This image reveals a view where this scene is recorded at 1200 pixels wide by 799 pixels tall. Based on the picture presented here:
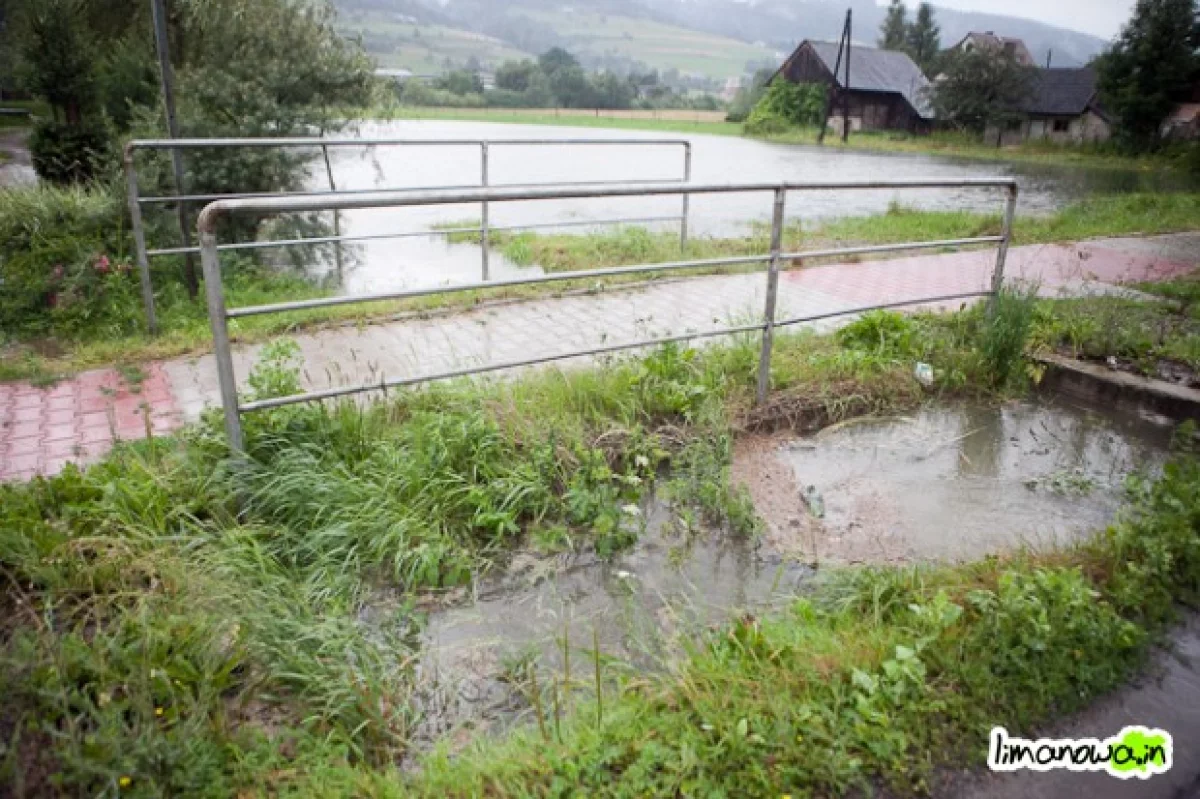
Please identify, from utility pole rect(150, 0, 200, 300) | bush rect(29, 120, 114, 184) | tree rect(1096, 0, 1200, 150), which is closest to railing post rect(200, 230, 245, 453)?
utility pole rect(150, 0, 200, 300)

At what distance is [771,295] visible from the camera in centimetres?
427

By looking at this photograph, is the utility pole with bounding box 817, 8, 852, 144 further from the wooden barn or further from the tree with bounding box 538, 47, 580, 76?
the tree with bounding box 538, 47, 580, 76

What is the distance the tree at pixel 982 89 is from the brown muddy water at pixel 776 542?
136ft

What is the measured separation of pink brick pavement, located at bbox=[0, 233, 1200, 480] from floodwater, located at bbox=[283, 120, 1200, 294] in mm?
1039

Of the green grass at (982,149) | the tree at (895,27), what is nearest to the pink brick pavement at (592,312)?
the green grass at (982,149)

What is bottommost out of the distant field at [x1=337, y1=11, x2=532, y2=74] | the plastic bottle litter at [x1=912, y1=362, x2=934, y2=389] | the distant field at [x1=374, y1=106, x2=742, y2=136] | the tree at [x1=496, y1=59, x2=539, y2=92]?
the plastic bottle litter at [x1=912, y1=362, x2=934, y2=389]

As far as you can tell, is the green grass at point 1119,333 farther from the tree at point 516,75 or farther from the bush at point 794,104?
the tree at point 516,75

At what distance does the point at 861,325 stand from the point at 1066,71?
5721 centimetres

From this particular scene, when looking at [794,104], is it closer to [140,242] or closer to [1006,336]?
[1006,336]

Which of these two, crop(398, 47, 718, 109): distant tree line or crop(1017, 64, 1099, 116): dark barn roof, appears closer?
crop(1017, 64, 1099, 116): dark barn roof

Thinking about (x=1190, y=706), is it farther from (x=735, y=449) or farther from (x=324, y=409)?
(x=324, y=409)

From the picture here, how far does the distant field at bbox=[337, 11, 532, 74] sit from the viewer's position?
77750 mm

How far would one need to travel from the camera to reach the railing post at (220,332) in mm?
2729

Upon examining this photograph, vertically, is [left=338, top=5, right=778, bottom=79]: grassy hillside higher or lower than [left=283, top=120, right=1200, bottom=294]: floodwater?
higher
